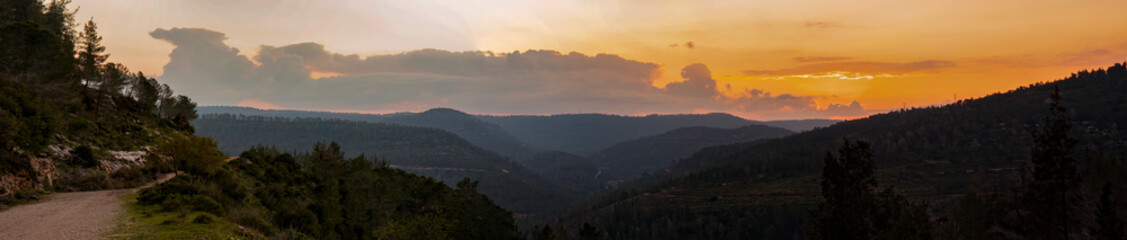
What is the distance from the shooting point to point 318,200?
41.2 metres

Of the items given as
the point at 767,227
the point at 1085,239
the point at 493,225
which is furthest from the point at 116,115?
the point at 767,227

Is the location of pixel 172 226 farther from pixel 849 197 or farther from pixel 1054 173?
pixel 1054 173

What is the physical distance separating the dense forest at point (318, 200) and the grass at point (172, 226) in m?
1.30

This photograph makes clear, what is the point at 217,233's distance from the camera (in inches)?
731

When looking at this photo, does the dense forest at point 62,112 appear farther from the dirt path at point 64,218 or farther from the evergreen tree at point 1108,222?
the evergreen tree at point 1108,222

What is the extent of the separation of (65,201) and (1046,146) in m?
77.7

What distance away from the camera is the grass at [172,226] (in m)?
17.9

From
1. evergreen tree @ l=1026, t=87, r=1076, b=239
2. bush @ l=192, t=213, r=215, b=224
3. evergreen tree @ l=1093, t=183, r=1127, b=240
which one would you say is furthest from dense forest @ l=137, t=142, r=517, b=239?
evergreen tree @ l=1093, t=183, r=1127, b=240

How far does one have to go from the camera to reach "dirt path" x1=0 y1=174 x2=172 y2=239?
17.9 metres

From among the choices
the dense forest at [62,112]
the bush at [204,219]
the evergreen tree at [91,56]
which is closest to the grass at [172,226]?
the bush at [204,219]

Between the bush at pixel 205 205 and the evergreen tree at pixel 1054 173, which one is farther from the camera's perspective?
the evergreen tree at pixel 1054 173

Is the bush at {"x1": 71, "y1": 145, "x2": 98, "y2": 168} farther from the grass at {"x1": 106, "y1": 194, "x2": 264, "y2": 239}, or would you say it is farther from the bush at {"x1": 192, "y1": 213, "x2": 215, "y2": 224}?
the bush at {"x1": 192, "y1": 213, "x2": 215, "y2": 224}

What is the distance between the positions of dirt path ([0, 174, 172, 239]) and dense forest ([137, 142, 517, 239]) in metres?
2.08

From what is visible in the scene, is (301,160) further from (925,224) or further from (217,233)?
(925,224)
